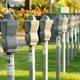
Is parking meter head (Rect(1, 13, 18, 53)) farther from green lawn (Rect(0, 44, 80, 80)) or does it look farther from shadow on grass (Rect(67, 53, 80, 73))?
shadow on grass (Rect(67, 53, 80, 73))

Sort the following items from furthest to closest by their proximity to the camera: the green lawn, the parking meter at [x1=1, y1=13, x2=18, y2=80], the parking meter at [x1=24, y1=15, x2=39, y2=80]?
the green lawn < the parking meter at [x1=24, y1=15, x2=39, y2=80] < the parking meter at [x1=1, y1=13, x2=18, y2=80]

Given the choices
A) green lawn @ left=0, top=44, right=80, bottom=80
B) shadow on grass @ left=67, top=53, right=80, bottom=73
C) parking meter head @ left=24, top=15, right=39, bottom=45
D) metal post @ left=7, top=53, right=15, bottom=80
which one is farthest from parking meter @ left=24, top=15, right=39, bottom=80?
shadow on grass @ left=67, top=53, right=80, bottom=73

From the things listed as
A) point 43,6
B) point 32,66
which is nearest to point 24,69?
point 32,66

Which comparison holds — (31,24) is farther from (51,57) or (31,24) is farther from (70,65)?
(51,57)

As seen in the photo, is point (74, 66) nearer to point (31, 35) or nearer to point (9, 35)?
point (31, 35)

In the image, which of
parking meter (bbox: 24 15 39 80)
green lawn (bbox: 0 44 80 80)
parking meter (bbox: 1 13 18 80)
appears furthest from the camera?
green lawn (bbox: 0 44 80 80)

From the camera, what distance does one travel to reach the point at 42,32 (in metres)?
8.87

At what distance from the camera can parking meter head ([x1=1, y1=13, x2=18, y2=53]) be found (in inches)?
253

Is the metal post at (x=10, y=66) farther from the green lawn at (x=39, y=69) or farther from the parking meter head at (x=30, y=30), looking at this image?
the green lawn at (x=39, y=69)

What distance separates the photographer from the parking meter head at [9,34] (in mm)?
6438

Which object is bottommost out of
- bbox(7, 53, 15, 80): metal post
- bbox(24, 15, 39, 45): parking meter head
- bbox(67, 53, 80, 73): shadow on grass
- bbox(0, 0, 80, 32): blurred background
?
bbox(67, 53, 80, 73): shadow on grass

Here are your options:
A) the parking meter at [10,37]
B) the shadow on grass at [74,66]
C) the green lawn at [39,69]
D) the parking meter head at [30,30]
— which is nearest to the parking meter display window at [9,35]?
the parking meter at [10,37]

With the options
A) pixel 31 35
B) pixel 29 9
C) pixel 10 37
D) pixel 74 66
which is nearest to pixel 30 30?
pixel 31 35

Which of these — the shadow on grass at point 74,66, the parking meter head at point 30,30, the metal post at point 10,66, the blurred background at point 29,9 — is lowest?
the shadow on grass at point 74,66
